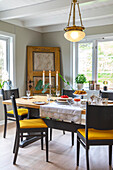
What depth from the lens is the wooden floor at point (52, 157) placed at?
2539mm

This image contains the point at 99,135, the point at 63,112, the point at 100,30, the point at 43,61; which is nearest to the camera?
the point at 99,135

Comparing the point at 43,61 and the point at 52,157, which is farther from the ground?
the point at 43,61

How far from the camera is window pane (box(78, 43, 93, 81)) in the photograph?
5.18 m

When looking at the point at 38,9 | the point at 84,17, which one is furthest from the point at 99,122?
the point at 84,17

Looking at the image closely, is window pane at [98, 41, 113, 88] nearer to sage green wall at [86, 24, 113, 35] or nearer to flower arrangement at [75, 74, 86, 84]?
sage green wall at [86, 24, 113, 35]

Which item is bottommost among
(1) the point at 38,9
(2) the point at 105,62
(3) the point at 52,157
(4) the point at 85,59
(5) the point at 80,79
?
(3) the point at 52,157

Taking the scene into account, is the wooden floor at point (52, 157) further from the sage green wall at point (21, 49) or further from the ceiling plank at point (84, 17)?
the ceiling plank at point (84, 17)

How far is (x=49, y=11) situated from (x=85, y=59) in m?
1.90

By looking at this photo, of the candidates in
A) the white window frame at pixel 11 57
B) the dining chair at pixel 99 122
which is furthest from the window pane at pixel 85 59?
the dining chair at pixel 99 122

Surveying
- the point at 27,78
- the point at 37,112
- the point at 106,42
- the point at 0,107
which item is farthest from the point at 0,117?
the point at 106,42

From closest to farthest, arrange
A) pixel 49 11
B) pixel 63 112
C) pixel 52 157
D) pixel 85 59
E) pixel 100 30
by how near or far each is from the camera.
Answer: pixel 63 112, pixel 52 157, pixel 49 11, pixel 100 30, pixel 85 59

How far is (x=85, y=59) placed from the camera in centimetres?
524

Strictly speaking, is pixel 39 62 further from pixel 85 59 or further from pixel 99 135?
pixel 99 135

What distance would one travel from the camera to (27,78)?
5.20 m
